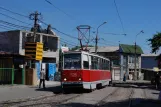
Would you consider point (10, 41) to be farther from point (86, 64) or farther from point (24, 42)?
point (86, 64)

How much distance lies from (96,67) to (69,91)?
10.2ft

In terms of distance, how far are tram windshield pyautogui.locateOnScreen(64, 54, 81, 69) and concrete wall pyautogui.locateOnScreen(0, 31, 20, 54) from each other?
34.8 m

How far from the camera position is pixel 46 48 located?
66.9 metres

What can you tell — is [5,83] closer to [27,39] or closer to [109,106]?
[109,106]

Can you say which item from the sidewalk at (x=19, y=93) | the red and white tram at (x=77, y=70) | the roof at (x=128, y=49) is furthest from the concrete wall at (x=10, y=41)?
the red and white tram at (x=77, y=70)

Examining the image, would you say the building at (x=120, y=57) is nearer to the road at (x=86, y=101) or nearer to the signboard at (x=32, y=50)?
the signboard at (x=32, y=50)

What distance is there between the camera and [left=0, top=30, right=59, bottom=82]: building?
60.2m

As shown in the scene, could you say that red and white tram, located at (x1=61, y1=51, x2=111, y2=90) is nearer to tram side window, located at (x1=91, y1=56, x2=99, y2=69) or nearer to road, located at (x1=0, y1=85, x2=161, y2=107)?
tram side window, located at (x1=91, y1=56, x2=99, y2=69)

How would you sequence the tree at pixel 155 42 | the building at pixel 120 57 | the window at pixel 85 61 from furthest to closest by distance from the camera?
the building at pixel 120 57 < the tree at pixel 155 42 < the window at pixel 85 61

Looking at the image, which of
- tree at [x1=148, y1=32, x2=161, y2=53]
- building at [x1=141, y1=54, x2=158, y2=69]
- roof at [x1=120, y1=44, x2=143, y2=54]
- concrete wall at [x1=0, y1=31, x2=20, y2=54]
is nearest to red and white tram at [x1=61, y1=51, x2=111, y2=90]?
tree at [x1=148, y1=32, x2=161, y2=53]

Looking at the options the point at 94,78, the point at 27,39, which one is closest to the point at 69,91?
the point at 94,78

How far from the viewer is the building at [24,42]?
60.2 meters

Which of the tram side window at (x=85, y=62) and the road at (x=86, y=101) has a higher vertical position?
the tram side window at (x=85, y=62)

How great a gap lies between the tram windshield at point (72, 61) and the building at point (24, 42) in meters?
27.7
